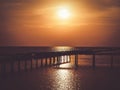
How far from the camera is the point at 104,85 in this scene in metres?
38.7

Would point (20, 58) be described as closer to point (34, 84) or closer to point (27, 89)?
point (34, 84)

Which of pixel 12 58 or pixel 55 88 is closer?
pixel 55 88

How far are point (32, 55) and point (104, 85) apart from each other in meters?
24.5

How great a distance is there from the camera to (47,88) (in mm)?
35688

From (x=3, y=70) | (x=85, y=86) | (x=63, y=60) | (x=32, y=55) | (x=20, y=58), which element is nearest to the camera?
(x=85, y=86)

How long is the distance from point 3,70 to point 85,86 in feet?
54.8

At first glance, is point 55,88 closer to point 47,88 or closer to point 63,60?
point 47,88

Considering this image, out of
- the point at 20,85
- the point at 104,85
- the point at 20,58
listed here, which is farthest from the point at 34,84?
the point at 20,58

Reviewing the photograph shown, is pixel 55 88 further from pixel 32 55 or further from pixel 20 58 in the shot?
pixel 32 55

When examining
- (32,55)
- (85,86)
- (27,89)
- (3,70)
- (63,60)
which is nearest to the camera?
(27,89)

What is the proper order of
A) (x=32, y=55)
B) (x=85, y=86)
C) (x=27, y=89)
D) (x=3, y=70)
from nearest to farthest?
(x=27, y=89), (x=85, y=86), (x=3, y=70), (x=32, y=55)

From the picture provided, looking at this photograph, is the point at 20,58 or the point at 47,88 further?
the point at 20,58

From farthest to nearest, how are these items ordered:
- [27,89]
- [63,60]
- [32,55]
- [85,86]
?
[63,60]
[32,55]
[85,86]
[27,89]

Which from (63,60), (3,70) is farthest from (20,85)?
(63,60)
